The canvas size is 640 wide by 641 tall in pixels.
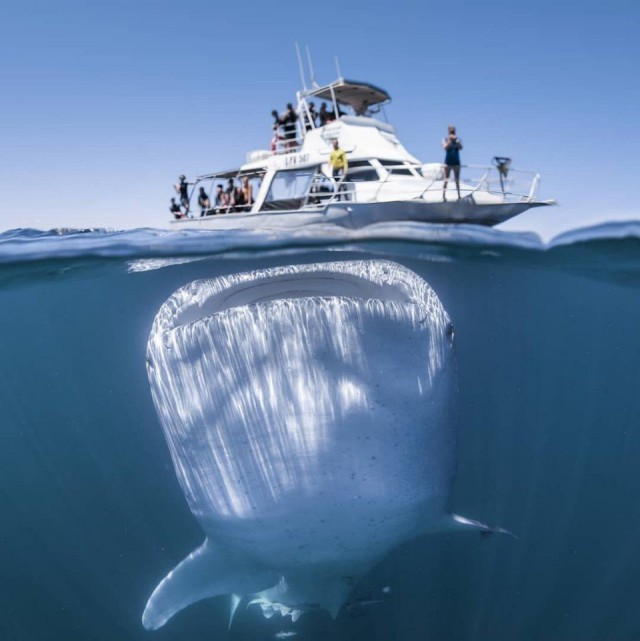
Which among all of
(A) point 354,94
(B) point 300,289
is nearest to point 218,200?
(A) point 354,94

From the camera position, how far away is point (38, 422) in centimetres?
1335

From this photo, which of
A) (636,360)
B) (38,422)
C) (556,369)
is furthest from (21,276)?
(636,360)

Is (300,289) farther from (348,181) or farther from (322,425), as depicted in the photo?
(348,181)

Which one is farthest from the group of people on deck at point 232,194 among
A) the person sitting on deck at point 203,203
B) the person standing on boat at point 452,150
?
the person standing on boat at point 452,150

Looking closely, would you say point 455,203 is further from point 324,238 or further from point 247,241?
point 247,241

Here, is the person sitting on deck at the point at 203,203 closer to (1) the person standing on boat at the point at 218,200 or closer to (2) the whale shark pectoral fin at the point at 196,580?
(1) the person standing on boat at the point at 218,200

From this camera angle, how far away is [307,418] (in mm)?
2670

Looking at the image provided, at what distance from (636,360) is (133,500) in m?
17.1

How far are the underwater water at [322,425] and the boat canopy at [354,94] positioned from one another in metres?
6.98

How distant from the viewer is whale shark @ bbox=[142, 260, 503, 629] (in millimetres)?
2674

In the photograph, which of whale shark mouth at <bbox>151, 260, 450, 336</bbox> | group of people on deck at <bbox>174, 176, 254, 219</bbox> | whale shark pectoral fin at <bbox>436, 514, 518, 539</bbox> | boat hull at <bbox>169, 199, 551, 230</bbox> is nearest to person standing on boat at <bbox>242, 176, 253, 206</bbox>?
group of people on deck at <bbox>174, 176, 254, 219</bbox>

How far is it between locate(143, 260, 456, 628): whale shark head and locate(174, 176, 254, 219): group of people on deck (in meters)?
10.8

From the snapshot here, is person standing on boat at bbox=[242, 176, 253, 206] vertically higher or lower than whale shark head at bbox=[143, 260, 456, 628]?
higher

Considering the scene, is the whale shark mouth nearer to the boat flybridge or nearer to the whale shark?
the whale shark
